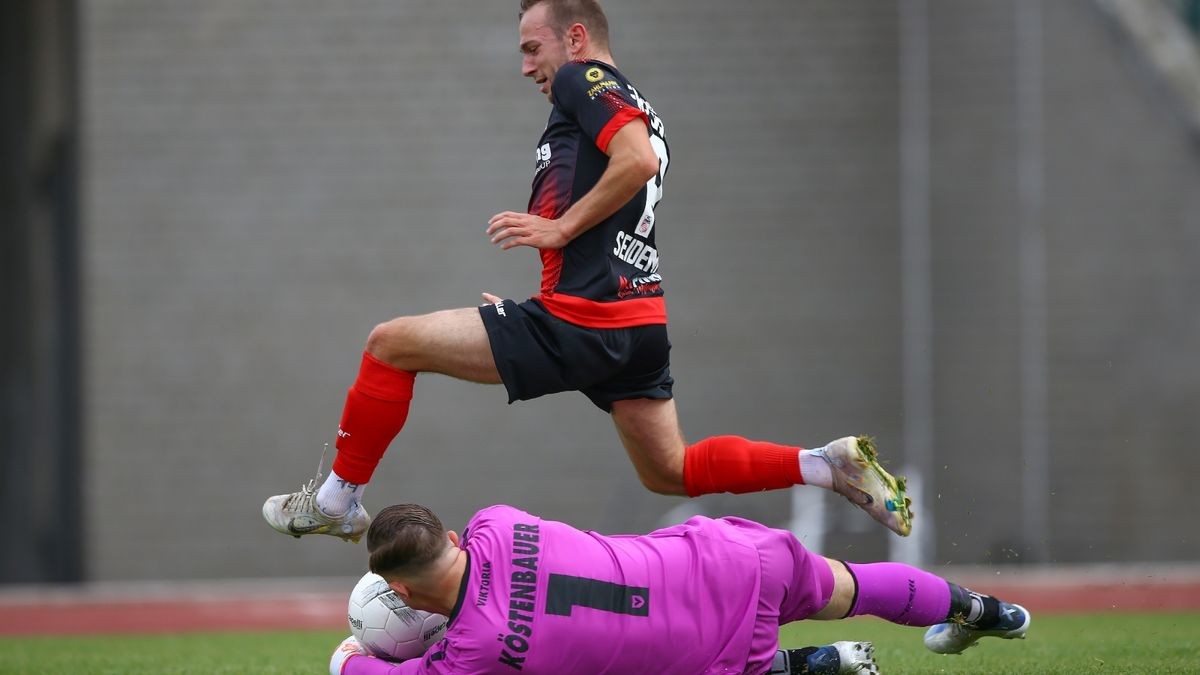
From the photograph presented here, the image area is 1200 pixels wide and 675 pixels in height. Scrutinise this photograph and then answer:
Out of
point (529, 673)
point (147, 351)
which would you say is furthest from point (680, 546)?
point (147, 351)

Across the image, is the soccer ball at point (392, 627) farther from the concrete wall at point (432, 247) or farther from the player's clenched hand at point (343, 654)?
the concrete wall at point (432, 247)

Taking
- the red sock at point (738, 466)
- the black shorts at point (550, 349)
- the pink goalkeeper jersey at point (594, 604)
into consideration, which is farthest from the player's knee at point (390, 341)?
the red sock at point (738, 466)

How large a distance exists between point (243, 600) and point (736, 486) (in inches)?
255

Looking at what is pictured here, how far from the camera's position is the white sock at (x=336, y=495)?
15.4ft

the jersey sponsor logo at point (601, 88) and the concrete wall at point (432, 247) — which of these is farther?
the concrete wall at point (432, 247)

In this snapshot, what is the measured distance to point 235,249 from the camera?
39.5ft

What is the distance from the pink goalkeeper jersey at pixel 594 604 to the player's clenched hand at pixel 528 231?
89cm

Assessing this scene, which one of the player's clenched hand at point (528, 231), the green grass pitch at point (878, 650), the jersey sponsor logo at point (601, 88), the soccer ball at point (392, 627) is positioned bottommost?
the green grass pitch at point (878, 650)

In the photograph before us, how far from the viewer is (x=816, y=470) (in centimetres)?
470

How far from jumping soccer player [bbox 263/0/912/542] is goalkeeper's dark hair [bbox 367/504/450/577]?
59 centimetres

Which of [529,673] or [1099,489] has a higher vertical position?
[529,673]

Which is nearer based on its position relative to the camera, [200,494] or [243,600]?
[243,600]

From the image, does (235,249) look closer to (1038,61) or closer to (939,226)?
(939,226)

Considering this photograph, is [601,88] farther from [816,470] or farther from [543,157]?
[816,470]
